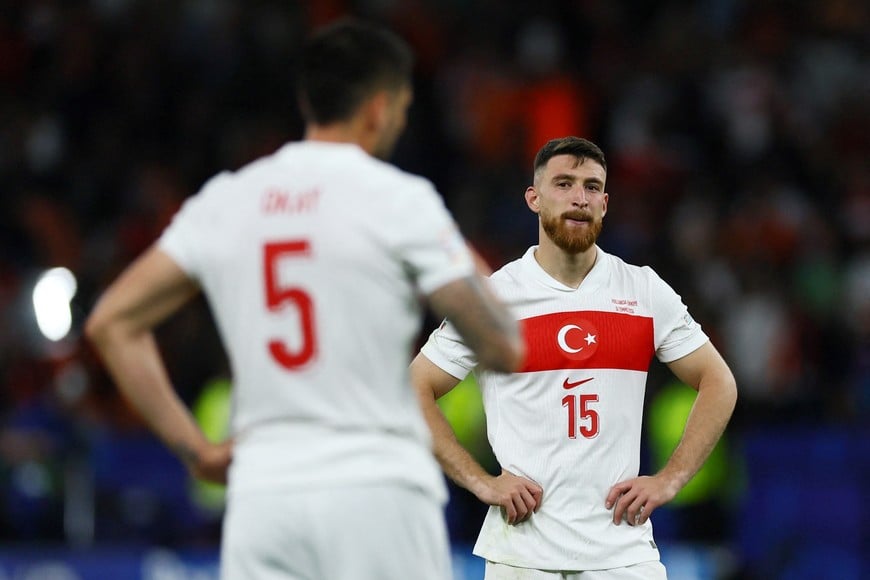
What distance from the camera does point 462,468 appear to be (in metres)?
5.23

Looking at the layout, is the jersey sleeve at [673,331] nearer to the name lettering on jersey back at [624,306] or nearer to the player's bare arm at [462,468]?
the name lettering on jersey back at [624,306]

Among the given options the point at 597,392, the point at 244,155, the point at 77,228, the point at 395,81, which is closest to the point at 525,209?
the point at 244,155

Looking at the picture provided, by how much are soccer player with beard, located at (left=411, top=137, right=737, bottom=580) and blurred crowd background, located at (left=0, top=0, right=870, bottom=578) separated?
14.3 feet

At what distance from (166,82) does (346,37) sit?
11.0 meters

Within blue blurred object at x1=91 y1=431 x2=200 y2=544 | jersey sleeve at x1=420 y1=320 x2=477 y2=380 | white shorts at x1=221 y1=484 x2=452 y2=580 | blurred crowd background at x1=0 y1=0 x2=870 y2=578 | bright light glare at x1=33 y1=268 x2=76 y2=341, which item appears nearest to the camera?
white shorts at x1=221 y1=484 x2=452 y2=580

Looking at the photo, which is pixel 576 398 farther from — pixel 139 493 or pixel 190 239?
pixel 139 493

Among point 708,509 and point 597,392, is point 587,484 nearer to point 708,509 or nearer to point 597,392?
point 597,392

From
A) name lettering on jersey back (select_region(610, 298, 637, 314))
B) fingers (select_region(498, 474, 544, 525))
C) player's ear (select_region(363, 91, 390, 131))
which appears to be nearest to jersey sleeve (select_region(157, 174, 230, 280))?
player's ear (select_region(363, 91, 390, 131))

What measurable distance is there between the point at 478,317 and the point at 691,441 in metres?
1.94

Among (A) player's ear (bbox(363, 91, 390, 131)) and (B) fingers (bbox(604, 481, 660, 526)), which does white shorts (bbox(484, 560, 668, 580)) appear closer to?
(B) fingers (bbox(604, 481, 660, 526))

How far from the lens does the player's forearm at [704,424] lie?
5.07 meters

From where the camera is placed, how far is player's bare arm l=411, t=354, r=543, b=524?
501 cm

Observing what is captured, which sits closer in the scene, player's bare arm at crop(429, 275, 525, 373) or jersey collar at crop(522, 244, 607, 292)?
player's bare arm at crop(429, 275, 525, 373)

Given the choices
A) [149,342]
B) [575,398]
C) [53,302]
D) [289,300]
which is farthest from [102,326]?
[53,302]
